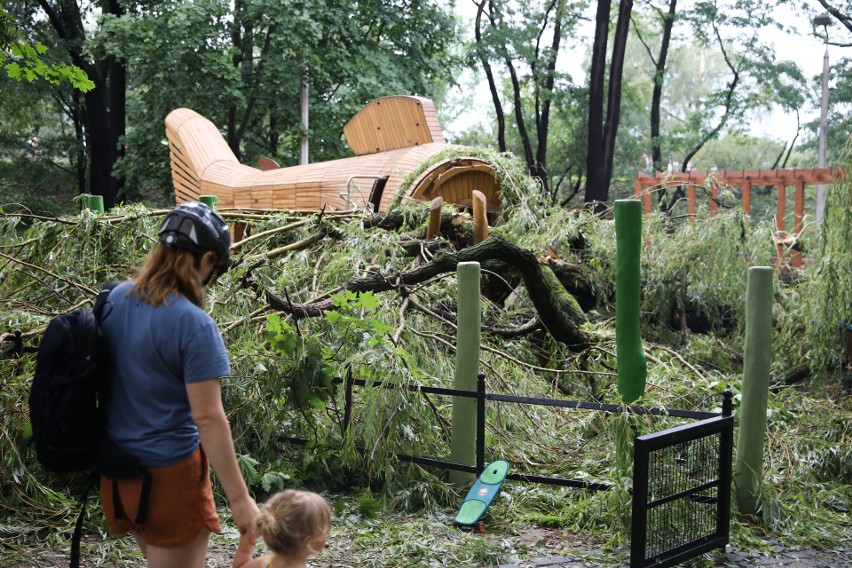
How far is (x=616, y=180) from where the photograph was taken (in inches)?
1089

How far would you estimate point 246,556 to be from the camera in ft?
8.20

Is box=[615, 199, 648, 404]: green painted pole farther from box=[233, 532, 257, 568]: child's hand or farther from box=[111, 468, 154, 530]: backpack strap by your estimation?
box=[111, 468, 154, 530]: backpack strap

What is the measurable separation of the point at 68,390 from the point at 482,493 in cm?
283

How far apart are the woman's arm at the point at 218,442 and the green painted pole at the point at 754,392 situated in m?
3.08

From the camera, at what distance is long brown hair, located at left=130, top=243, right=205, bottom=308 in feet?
7.68

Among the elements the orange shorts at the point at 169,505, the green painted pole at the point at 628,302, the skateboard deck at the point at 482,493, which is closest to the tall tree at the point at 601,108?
the green painted pole at the point at 628,302

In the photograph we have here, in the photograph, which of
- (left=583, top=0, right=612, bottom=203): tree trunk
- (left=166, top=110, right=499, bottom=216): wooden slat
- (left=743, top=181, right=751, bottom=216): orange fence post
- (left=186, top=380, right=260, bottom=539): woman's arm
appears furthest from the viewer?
(left=583, top=0, right=612, bottom=203): tree trunk

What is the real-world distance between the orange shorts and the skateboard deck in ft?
7.64

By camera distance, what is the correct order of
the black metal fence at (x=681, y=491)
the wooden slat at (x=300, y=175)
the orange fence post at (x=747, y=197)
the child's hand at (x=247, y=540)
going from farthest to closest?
the orange fence post at (x=747, y=197)
the wooden slat at (x=300, y=175)
the black metal fence at (x=681, y=491)
the child's hand at (x=247, y=540)

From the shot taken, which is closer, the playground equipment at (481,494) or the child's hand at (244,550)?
the child's hand at (244,550)

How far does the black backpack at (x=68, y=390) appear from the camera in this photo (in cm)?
232

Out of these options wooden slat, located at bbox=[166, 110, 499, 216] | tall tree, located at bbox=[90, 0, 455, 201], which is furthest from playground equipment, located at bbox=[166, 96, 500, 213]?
tall tree, located at bbox=[90, 0, 455, 201]

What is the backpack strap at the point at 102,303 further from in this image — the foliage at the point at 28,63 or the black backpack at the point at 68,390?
the foliage at the point at 28,63

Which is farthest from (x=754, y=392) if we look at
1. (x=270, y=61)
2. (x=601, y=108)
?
(x=601, y=108)
